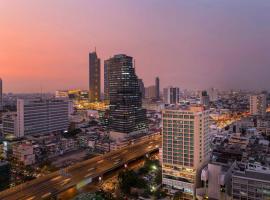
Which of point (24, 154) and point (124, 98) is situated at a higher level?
point (124, 98)

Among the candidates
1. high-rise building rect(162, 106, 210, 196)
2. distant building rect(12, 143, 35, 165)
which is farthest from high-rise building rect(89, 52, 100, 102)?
high-rise building rect(162, 106, 210, 196)

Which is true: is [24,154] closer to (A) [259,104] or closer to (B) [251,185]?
(B) [251,185]

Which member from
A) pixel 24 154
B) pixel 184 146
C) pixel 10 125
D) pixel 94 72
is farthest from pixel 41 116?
pixel 94 72

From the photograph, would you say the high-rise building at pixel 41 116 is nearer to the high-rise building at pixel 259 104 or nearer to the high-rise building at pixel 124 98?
the high-rise building at pixel 124 98

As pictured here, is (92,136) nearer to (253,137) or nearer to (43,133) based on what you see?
(43,133)

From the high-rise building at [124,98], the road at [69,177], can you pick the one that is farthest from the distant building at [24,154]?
the high-rise building at [124,98]

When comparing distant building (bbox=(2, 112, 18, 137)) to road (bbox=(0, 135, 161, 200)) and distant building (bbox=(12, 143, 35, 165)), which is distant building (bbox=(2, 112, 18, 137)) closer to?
distant building (bbox=(12, 143, 35, 165))

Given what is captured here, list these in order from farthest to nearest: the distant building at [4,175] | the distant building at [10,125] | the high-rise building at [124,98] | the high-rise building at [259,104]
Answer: the high-rise building at [259,104], the high-rise building at [124,98], the distant building at [10,125], the distant building at [4,175]

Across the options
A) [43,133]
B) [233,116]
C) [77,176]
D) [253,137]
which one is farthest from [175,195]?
[233,116]
